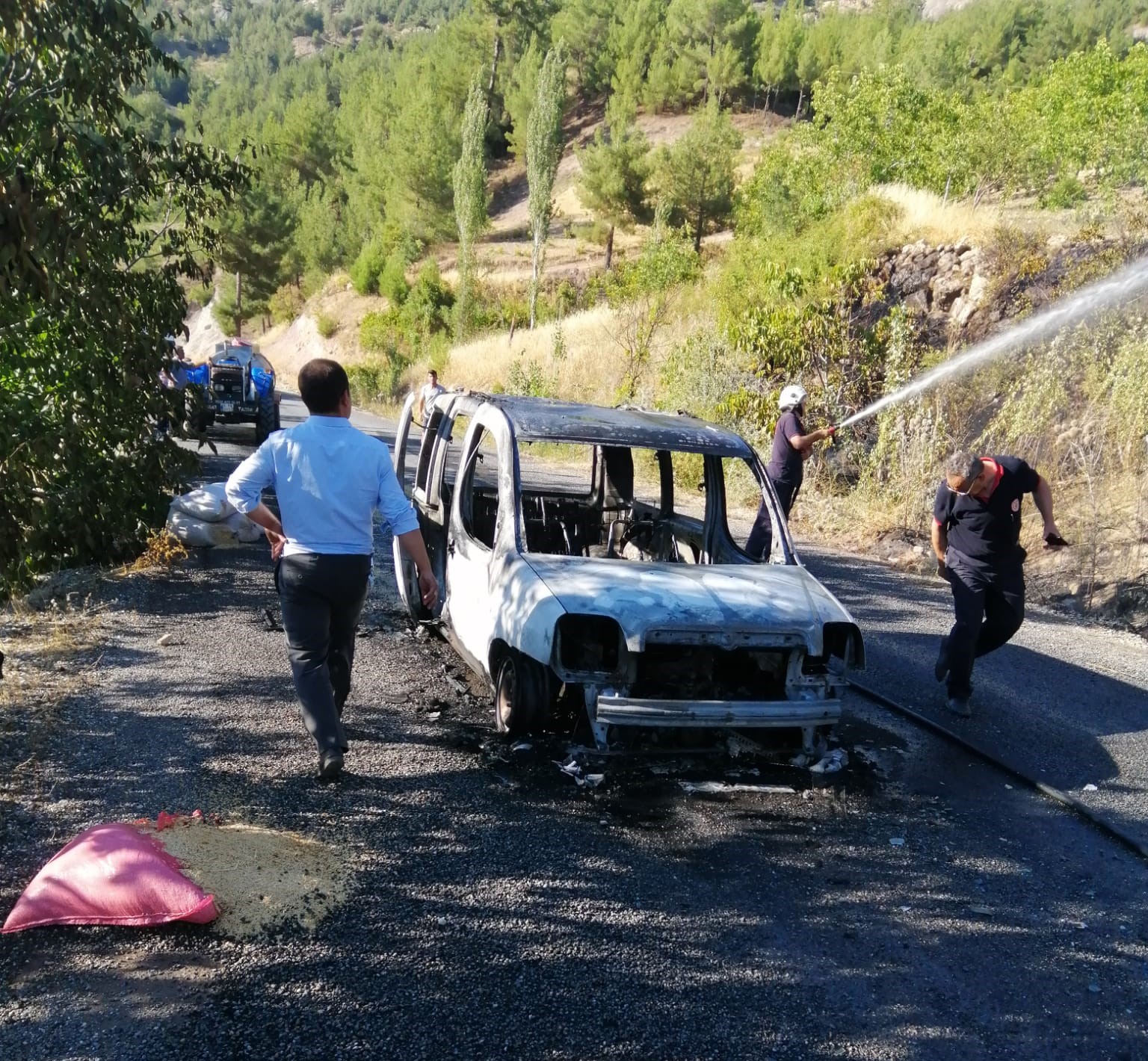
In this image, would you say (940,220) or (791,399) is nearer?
(791,399)

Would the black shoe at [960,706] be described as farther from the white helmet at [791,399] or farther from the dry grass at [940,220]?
the dry grass at [940,220]

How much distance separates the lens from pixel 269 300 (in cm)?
6562

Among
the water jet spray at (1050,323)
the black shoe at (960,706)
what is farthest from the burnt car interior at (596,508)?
the water jet spray at (1050,323)

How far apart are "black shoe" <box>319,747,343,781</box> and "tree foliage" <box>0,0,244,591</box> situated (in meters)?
2.47

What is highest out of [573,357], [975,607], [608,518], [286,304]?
[286,304]

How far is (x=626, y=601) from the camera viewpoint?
16.8 feet

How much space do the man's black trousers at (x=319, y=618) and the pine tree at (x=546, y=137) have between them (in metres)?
34.9

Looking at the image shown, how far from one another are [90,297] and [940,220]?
650 inches

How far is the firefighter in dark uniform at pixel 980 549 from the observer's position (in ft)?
20.9

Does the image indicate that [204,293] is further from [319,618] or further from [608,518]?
[319,618]

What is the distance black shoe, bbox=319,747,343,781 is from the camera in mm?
4848

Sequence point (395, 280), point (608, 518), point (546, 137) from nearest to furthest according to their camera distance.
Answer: point (608, 518) → point (546, 137) → point (395, 280)

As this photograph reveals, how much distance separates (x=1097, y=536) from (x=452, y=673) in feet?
25.8

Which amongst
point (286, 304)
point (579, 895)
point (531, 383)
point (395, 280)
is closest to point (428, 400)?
point (579, 895)
